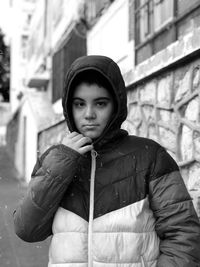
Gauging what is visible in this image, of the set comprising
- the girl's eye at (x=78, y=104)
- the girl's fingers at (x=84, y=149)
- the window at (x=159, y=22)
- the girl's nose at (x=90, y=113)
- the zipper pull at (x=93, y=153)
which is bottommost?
the zipper pull at (x=93, y=153)

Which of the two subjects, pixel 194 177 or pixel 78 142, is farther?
pixel 194 177

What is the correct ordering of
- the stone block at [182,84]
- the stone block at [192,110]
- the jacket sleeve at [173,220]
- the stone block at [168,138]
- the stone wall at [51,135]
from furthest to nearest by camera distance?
1. the stone wall at [51,135]
2. the stone block at [168,138]
3. the stone block at [182,84]
4. the stone block at [192,110]
5. the jacket sleeve at [173,220]

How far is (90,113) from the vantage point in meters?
1.83

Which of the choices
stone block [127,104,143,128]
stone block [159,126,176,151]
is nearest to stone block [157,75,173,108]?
stone block [159,126,176,151]

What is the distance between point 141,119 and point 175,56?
1197 millimetres

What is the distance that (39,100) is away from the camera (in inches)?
520

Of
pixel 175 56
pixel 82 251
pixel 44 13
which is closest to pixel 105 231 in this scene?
pixel 82 251

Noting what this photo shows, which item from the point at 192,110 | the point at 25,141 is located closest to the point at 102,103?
the point at 192,110

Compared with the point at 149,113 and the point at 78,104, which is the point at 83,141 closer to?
the point at 78,104

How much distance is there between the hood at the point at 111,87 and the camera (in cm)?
185

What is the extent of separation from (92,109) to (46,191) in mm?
385

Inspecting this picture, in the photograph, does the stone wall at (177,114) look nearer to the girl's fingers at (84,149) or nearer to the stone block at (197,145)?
the stone block at (197,145)

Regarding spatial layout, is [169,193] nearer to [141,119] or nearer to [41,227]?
[41,227]

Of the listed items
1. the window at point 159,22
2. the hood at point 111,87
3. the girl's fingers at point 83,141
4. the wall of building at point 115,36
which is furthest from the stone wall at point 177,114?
the wall of building at point 115,36
